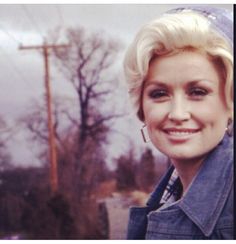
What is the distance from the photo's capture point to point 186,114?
4.98ft

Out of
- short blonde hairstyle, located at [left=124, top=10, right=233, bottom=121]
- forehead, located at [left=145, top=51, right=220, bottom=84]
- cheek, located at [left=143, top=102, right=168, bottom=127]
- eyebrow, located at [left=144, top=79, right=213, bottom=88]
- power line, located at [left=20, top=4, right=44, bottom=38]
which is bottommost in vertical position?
cheek, located at [left=143, top=102, right=168, bottom=127]

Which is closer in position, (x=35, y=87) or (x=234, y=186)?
(x=234, y=186)

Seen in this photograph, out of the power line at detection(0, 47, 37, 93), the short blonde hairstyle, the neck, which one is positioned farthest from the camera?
the power line at detection(0, 47, 37, 93)

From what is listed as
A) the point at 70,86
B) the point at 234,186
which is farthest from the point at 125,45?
the point at 234,186

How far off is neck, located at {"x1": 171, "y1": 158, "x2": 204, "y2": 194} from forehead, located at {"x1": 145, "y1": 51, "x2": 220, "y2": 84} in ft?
0.85

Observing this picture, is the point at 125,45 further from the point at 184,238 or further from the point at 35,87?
the point at 184,238

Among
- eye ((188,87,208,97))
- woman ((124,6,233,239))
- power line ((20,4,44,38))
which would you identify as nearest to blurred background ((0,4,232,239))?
power line ((20,4,44,38))

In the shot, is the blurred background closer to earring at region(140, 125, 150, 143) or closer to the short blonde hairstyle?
earring at region(140, 125, 150, 143)

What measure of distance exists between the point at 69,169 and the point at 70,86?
28 centimetres

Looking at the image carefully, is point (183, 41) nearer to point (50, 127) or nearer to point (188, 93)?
point (188, 93)

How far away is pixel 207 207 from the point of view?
153cm

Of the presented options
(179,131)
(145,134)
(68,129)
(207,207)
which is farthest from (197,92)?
(68,129)

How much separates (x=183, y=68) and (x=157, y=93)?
0.37 ft

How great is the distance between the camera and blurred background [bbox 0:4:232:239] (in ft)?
5.49
